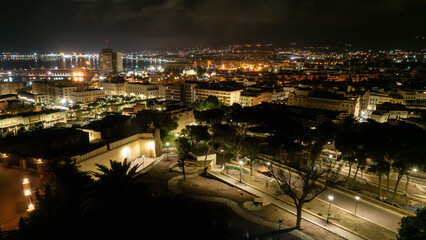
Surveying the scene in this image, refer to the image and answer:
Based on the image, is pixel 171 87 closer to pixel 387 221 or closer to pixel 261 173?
pixel 261 173

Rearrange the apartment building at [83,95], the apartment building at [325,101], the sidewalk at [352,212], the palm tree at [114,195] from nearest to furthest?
the palm tree at [114,195], the sidewalk at [352,212], the apartment building at [325,101], the apartment building at [83,95]

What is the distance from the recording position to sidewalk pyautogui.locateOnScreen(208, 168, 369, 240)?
1244 cm

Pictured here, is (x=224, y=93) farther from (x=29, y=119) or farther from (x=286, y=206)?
(x=286, y=206)

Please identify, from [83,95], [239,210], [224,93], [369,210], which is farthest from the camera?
Result: [83,95]

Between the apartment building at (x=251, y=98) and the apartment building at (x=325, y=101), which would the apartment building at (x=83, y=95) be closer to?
the apartment building at (x=251, y=98)

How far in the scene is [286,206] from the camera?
47.9 feet

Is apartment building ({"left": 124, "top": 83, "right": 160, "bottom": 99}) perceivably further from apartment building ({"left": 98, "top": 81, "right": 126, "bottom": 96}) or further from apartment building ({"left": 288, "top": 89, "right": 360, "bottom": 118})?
apartment building ({"left": 288, "top": 89, "right": 360, "bottom": 118})

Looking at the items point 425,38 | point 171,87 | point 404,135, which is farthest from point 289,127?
point 425,38

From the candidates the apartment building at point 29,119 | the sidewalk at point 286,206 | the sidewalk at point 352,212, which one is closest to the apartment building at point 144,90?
the apartment building at point 29,119

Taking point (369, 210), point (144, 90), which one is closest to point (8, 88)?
point (144, 90)

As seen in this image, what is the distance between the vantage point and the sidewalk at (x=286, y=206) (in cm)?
1244

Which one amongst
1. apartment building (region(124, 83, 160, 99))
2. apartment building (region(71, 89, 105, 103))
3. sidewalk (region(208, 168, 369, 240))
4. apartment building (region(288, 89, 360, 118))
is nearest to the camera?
sidewalk (region(208, 168, 369, 240))

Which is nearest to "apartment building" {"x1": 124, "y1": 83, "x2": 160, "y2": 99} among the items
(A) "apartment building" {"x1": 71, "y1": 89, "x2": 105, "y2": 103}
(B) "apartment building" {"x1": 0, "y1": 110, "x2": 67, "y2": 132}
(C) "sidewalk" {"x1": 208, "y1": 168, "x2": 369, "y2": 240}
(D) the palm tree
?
(A) "apartment building" {"x1": 71, "y1": 89, "x2": 105, "y2": 103}

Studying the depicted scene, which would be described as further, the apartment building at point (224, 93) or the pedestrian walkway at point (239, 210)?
the apartment building at point (224, 93)
